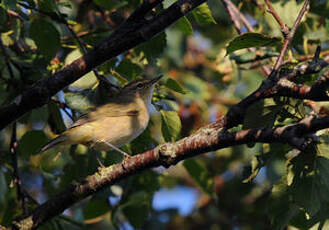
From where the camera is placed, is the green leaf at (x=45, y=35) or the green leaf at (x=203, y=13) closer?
the green leaf at (x=203, y=13)

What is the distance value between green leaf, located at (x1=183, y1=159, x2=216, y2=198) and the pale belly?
1.72ft

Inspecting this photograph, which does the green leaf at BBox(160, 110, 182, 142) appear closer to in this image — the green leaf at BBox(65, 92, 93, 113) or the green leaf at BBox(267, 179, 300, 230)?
the green leaf at BBox(65, 92, 93, 113)

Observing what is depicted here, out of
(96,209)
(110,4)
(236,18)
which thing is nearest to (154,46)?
(110,4)

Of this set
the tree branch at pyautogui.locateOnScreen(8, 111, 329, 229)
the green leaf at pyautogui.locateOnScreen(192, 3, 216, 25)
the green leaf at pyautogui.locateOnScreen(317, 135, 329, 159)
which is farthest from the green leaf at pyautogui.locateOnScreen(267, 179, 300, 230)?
the green leaf at pyautogui.locateOnScreen(192, 3, 216, 25)

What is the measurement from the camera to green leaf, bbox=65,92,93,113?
3654mm

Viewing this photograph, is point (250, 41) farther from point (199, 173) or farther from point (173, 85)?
point (199, 173)

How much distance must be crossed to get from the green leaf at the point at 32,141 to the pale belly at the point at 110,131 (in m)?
0.25

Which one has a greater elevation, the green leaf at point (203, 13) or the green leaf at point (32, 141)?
the green leaf at point (203, 13)

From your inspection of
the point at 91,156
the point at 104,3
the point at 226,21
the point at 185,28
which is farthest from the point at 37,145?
the point at 226,21

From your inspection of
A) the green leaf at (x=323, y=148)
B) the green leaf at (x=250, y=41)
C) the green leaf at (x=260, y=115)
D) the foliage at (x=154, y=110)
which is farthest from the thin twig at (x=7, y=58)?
the green leaf at (x=323, y=148)

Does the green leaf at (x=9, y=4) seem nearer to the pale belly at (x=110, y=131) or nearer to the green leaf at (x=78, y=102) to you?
the green leaf at (x=78, y=102)

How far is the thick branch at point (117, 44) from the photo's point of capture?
2670mm

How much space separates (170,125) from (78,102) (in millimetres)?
642

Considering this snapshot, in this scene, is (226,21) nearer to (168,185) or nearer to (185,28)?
(168,185)
